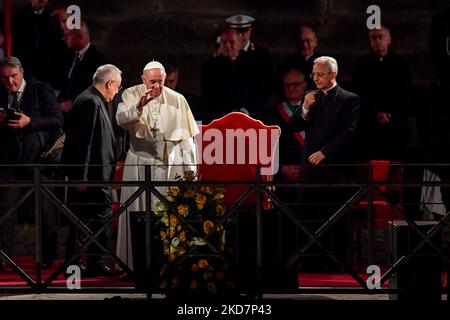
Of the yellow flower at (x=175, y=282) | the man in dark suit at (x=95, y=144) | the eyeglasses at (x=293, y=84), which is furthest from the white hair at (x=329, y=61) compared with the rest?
the yellow flower at (x=175, y=282)

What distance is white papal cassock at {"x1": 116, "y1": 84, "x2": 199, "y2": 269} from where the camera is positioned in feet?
46.6

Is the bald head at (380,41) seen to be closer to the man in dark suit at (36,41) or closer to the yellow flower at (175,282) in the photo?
the man in dark suit at (36,41)

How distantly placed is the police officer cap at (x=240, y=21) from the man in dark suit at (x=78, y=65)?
4.29 ft

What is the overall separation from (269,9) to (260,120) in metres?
1.79

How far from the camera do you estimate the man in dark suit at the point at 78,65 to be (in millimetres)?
15414

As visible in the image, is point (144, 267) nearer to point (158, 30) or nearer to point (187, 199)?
point (187, 199)

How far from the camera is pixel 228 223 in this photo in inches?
505

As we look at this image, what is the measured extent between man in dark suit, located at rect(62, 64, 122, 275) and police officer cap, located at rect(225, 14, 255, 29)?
1915mm

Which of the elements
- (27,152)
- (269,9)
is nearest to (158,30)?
(269,9)

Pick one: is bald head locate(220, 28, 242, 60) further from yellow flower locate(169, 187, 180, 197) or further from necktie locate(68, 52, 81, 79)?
yellow flower locate(169, 187, 180, 197)

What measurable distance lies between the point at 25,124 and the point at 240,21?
8.19ft
